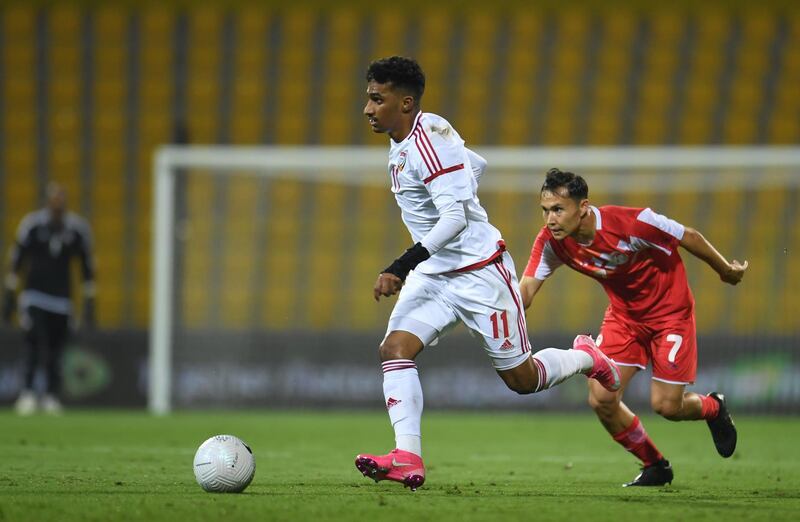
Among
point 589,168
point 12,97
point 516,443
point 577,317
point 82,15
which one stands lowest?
point 516,443

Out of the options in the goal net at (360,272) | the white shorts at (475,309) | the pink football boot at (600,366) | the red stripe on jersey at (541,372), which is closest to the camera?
the white shorts at (475,309)

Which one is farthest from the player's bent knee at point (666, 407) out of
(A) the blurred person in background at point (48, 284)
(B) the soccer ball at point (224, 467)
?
(A) the blurred person in background at point (48, 284)

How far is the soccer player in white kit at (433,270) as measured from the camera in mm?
5473

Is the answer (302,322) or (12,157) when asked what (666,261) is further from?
(12,157)

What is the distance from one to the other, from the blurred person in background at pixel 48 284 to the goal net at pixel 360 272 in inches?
34.1

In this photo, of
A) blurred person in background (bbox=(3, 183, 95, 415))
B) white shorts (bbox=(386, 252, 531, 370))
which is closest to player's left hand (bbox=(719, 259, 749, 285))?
white shorts (bbox=(386, 252, 531, 370))

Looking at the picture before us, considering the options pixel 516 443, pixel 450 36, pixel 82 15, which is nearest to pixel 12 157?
pixel 82 15

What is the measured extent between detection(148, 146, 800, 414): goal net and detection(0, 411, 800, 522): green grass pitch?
0.78 metres

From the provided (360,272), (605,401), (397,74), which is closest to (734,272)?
(605,401)

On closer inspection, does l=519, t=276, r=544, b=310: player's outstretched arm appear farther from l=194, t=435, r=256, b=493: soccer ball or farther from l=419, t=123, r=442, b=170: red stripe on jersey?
l=194, t=435, r=256, b=493: soccer ball

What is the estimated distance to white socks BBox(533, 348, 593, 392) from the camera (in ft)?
19.3

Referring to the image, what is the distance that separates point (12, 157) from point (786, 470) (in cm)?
1120

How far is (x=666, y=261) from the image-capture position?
6.51 metres

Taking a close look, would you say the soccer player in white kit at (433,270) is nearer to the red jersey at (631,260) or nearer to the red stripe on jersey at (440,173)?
the red stripe on jersey at (440,173)
